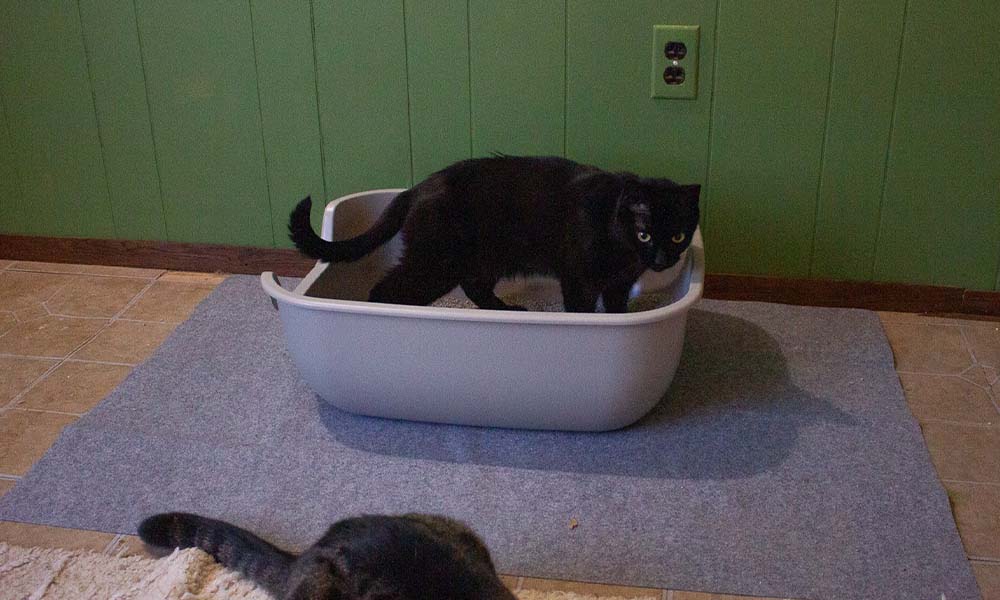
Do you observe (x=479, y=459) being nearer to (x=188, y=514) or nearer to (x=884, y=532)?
(x=188, y=514)

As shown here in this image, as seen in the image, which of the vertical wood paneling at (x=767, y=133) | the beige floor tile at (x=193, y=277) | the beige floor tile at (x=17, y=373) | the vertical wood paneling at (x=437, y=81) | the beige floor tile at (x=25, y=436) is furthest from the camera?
the beige floor tile at (x=193, y=277)

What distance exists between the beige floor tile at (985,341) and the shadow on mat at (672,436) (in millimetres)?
460

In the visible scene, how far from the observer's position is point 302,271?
8.75 ft

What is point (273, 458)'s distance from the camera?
1900 mm

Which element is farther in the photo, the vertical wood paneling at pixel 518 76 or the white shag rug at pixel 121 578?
the vertical wood paneling at pixel 518 76

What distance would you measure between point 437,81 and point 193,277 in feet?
2.86

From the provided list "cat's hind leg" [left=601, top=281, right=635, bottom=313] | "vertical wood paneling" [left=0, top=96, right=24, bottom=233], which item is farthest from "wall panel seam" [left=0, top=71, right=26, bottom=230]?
"cat's hind leg" [left=601, top=281, right=635, bottom=313]

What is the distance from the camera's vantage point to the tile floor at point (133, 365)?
1.69 meters

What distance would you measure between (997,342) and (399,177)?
1.48 metres

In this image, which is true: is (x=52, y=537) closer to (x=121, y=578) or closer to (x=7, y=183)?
(x=121, y=578)

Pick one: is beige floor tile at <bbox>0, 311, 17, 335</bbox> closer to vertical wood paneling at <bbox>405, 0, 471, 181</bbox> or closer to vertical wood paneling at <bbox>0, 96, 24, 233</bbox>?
vertical wood paneling at <bbox>0, 96, 24, 233</bbox>

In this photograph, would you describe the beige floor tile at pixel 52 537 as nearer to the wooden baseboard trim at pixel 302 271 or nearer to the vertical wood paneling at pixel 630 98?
the wooden baseboard trim at pixel 302 271

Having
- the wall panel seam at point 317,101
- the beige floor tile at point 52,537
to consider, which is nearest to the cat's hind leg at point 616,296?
the wall panel seam at point 317,101

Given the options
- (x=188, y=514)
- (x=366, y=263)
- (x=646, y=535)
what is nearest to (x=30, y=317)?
(x=366, y=263)
